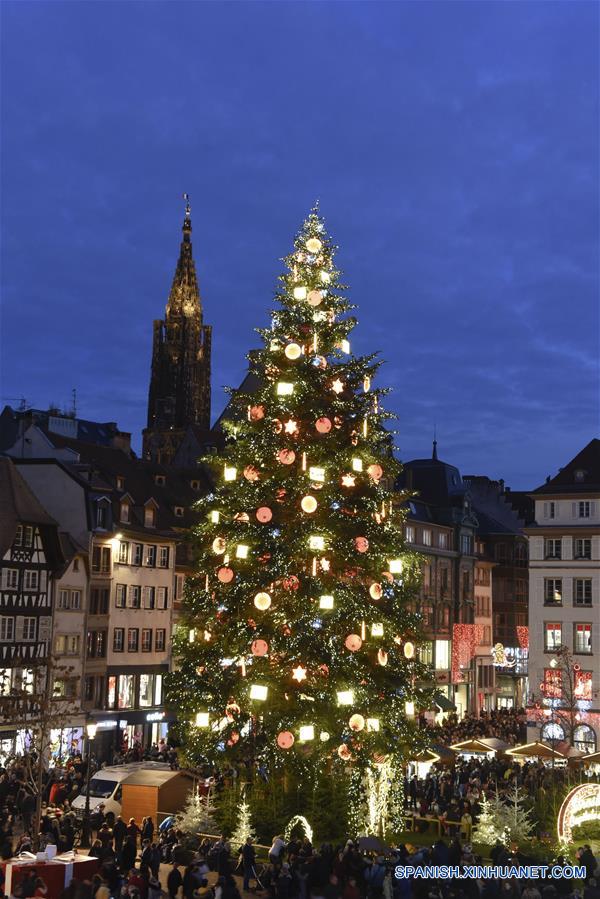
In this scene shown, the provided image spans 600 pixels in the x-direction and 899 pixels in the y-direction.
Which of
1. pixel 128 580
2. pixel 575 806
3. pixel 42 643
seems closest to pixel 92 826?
pixel 575 806

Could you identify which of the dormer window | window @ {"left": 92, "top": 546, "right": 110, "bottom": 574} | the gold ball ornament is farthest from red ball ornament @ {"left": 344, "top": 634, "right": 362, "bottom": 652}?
the dormer window

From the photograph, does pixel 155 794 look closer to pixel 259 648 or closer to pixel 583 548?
pixel 259 648

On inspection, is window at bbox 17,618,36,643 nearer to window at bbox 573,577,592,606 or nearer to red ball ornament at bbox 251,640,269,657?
red ball ornament at bbox 251,640,269,657

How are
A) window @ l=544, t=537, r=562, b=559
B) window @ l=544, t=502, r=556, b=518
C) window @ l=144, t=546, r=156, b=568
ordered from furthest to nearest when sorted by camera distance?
window @ l=544, t=502, r=556, b=518
window @ l=544, t=537, r=562, b=559
window @ l=144, t=546, r=156, b=568

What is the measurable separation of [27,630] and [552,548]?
32.1 m

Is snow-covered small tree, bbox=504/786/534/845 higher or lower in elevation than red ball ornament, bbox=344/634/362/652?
lower

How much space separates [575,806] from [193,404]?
538ft

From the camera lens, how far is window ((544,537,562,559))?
6800cm

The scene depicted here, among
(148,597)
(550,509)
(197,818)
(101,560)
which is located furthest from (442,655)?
(197,818)

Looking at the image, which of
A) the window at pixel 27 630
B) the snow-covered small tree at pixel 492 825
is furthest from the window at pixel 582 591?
the snow-covered small tree at pixel 492 825

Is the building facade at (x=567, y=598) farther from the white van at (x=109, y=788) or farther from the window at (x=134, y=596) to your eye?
the white van at (x=109, y=788)

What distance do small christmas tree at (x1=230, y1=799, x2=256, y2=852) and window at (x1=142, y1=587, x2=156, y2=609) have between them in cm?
3312

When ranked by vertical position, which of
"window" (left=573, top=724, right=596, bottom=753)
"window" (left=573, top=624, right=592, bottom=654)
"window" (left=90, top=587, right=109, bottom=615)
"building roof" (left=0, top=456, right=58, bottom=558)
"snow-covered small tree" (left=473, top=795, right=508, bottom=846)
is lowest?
"snow-covered small tree" (left=473, top=795, right=508, bottom=846)

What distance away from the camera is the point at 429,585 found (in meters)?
82.4
